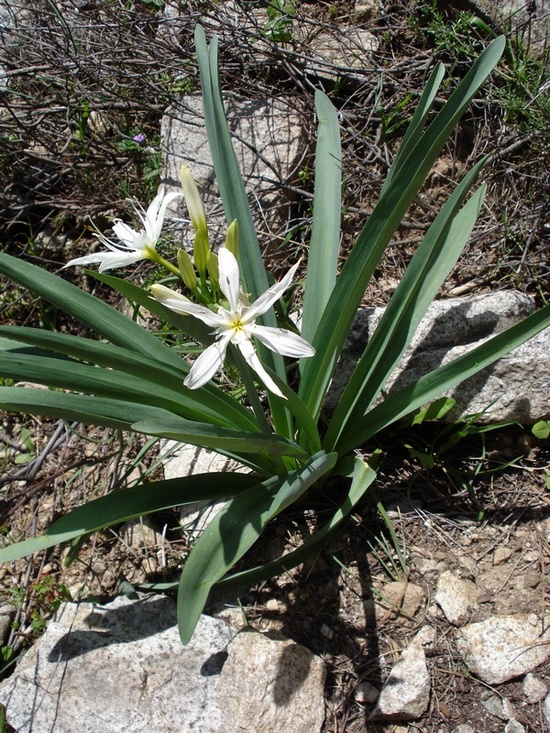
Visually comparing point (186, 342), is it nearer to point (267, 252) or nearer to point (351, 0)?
point (267, 252)

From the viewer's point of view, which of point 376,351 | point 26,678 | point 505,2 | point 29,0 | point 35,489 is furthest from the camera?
point 29,0

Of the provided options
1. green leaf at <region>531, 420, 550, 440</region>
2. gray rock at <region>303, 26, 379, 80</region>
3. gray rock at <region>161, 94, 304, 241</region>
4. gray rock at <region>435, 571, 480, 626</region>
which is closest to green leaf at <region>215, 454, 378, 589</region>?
gray rock at <region>435, 571, 480, 626</region>

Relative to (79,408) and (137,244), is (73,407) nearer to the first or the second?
(79,408)

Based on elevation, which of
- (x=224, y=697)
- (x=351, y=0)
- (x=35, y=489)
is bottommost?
(x=224, y=697)

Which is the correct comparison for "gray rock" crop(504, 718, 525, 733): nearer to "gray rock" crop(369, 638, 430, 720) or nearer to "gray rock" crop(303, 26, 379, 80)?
"gray rock" crop(369, 638, 430, 720)

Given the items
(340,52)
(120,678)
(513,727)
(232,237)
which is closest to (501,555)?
(513,727)

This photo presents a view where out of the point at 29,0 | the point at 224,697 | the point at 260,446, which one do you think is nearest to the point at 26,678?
the point at 224,697
